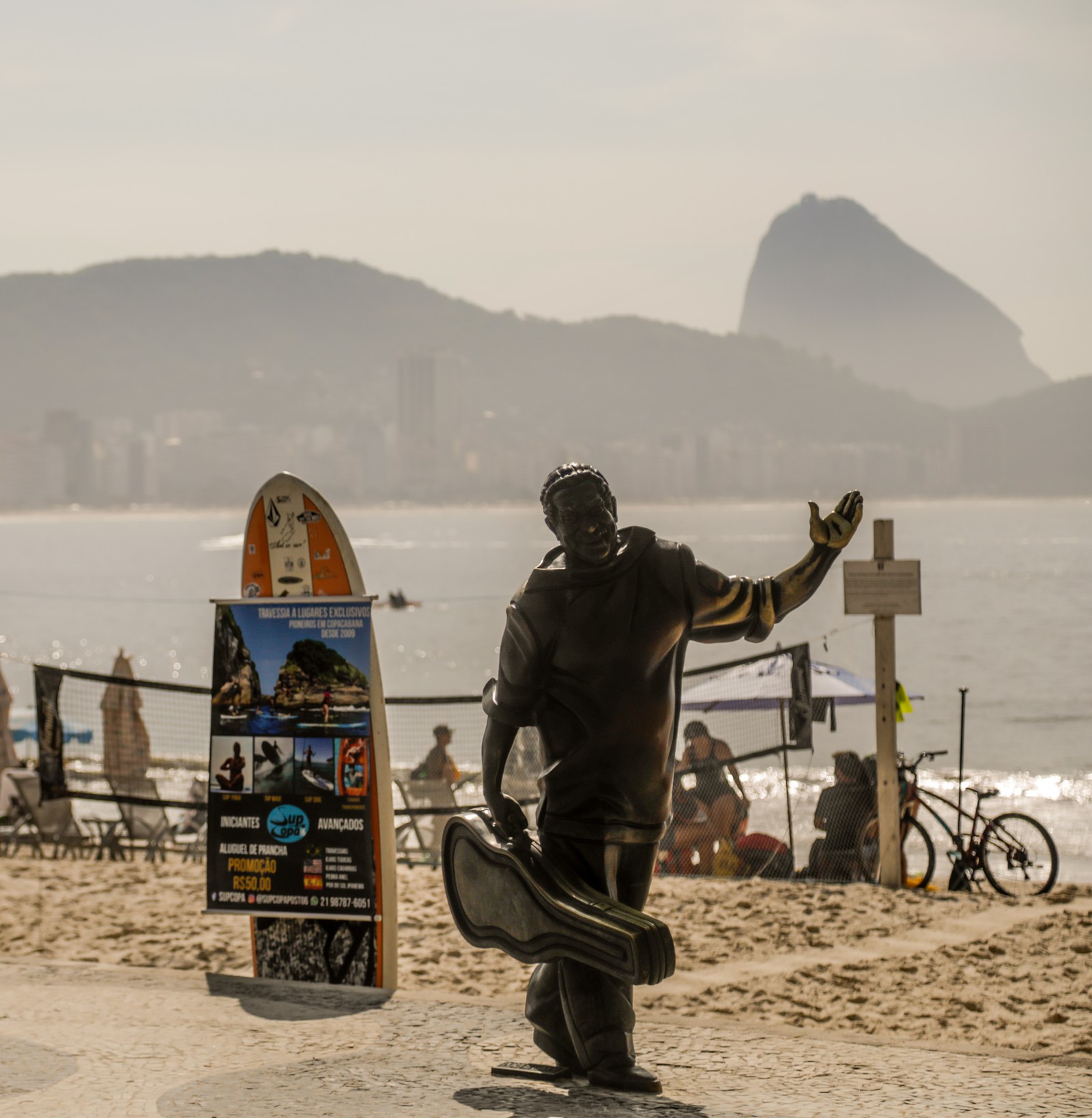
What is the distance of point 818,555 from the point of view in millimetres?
4254

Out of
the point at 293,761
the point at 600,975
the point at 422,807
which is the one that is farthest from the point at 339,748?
the point at 422,807

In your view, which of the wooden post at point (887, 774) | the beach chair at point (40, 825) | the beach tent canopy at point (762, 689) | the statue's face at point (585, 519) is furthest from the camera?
the beach tent canopy at point (762, 689)

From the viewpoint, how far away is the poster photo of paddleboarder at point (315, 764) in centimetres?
620

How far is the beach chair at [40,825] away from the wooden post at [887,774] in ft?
20.0

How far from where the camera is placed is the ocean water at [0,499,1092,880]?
30719 millimetres

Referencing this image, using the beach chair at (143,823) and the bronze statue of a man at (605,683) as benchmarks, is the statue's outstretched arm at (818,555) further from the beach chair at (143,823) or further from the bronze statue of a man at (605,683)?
the beach chair at (143,823)

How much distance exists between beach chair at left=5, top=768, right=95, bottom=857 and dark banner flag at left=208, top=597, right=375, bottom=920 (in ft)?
16.9

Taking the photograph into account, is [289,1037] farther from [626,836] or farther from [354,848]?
[626,836]

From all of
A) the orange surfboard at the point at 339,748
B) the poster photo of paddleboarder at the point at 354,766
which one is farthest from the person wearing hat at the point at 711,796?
the poster photo of paddleboarder at the point at 354,766

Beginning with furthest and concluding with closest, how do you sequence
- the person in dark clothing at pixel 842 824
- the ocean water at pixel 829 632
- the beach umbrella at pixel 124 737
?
the ocean water at pixel 829 632, the beach umbrella at pixel 124 737, the person in dark clothing at pixel 842 824

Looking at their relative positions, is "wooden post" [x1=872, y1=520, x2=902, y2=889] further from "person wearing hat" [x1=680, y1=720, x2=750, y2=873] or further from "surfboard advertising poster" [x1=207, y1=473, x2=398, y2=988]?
"surfboard advertising poster" [x1=207, y1=473, x2=398, y2=988]

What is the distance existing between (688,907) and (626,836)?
3.81m

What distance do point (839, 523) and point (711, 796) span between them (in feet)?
17.2

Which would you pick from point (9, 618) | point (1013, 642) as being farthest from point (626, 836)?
point (9, 618)
